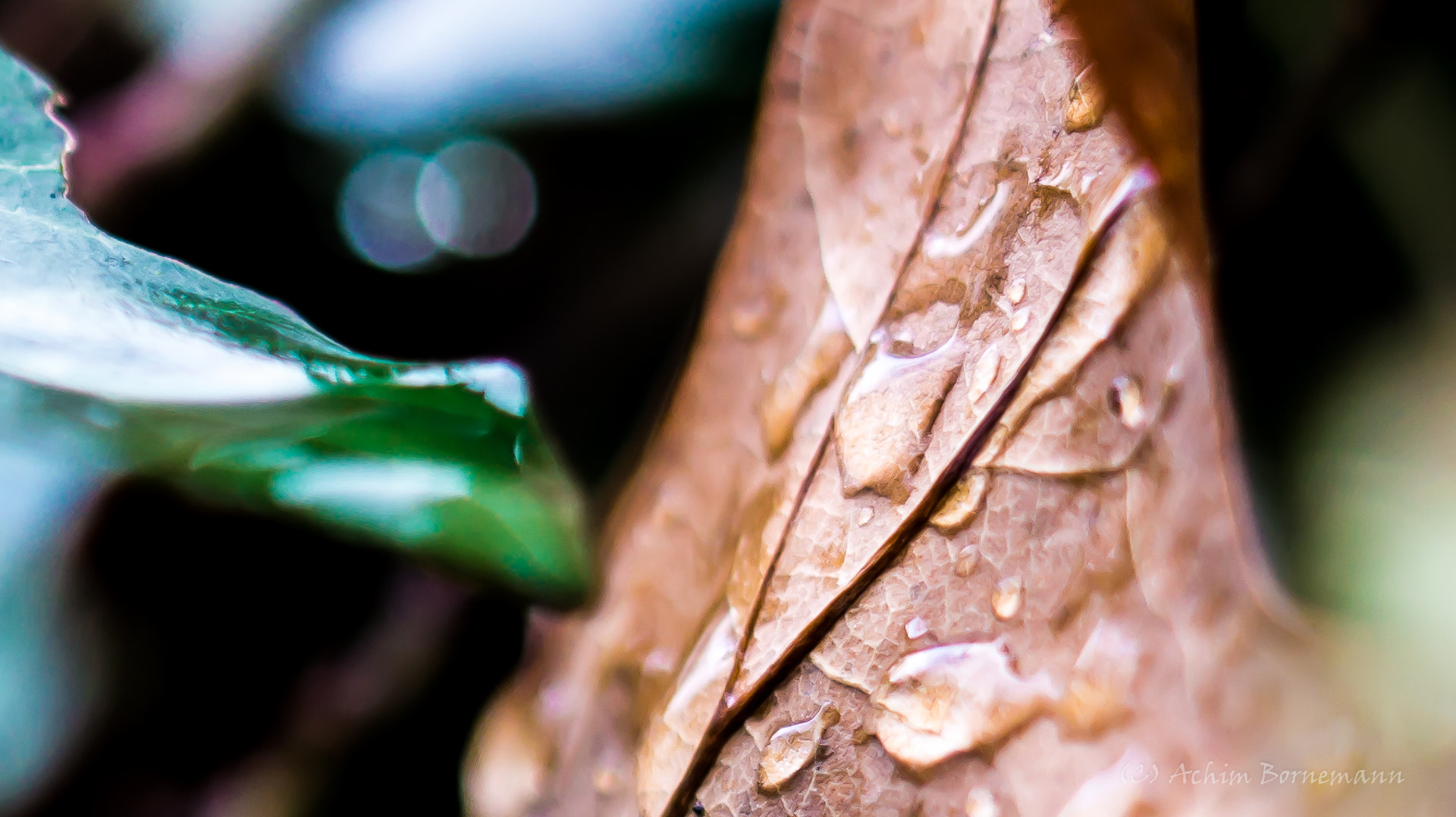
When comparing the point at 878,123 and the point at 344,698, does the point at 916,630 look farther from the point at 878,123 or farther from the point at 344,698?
the point at 344,698

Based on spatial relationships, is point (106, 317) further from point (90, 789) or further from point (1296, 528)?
point (1296, 528)

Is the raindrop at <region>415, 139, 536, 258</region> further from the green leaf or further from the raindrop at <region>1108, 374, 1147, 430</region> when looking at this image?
the raindrop at <region>1108, 374, 1147, 430</region>

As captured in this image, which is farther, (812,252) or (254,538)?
(254,538)

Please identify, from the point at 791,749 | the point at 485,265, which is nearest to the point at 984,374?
the point at 791,749

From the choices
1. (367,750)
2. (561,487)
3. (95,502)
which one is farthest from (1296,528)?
(95,502)

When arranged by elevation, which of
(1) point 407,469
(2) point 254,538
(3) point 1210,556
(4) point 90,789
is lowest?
(4) point 90,789

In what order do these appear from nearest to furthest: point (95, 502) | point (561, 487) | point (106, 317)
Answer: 1. point (106, 317)
2. point (561, 487)
3. point (95, 502)

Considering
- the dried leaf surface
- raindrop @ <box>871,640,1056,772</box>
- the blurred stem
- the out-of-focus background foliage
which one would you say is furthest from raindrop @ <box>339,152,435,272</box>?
raindrop @ <box>871,640,1056,772</box>
